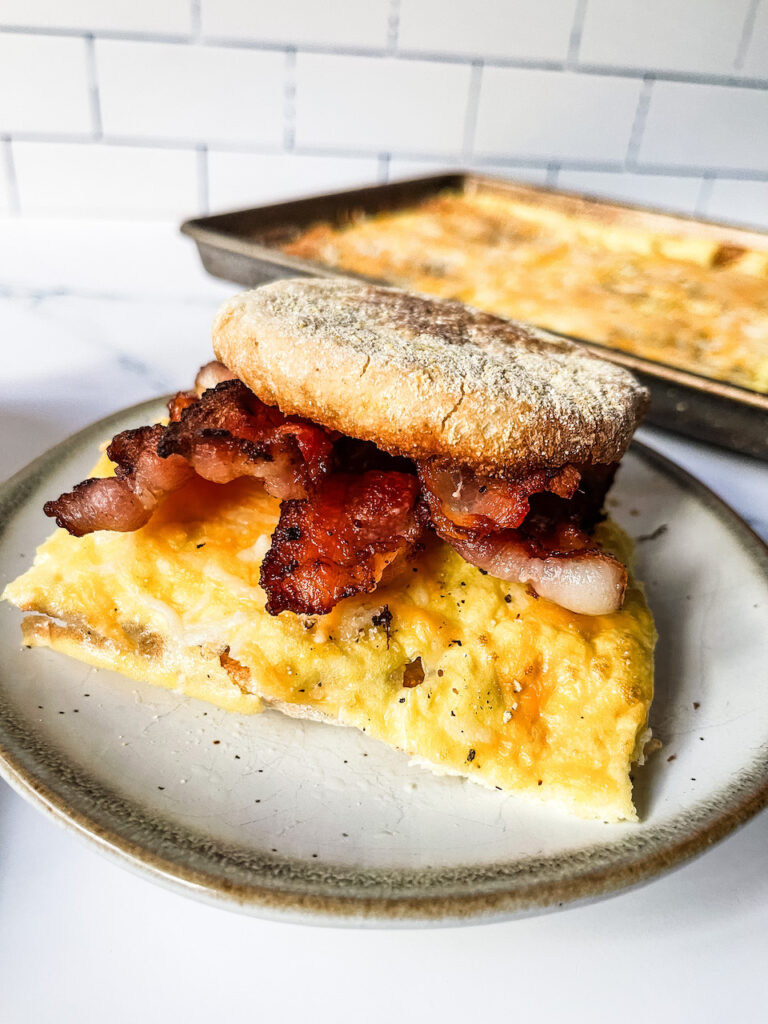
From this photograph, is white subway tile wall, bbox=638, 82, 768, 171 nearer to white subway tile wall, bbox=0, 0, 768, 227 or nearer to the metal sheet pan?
white subway tile wall, bbox=0, 0, 768, 227

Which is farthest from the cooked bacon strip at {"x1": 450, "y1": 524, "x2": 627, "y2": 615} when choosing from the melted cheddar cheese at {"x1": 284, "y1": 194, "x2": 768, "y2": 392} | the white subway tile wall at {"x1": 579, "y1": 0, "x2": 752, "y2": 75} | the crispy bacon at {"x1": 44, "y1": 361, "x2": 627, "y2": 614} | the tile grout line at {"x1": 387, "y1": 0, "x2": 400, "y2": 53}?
the white subway tile wall at {"x1": 579, "y1": 0, "x2": 752, "y2": 75}

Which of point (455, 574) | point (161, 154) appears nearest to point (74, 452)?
point (455, 574)

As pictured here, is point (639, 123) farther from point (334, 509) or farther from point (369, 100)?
point (334, 509)

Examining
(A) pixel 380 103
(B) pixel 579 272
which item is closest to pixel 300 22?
(A) pixel 380 103

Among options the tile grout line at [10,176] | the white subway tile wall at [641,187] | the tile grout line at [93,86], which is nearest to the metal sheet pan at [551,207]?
the white subway tile wall at [641,187]

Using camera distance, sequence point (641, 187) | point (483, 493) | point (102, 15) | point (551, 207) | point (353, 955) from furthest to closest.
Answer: point (641, 187) < point (551, 207) < point (102, 15) < point (483, 493) < point (353, 955)

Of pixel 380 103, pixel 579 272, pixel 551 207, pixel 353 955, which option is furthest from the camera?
pixel 380 103
